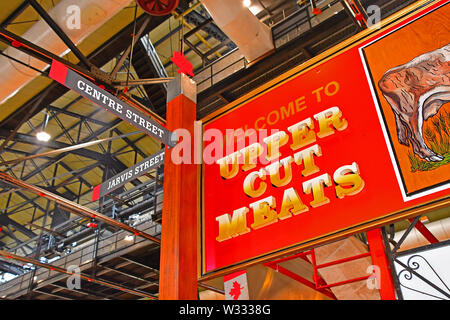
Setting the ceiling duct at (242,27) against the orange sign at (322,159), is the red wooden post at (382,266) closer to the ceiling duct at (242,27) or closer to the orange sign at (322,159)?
the orange sign at (322,159)

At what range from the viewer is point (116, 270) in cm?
1798

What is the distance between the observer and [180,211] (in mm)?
5699

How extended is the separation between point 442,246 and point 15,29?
10.5 meters

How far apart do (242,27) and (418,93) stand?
405 cm

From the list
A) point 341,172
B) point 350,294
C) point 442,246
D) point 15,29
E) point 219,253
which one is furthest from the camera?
point 15,29

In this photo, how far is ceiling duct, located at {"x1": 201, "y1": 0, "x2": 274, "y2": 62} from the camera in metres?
7.59

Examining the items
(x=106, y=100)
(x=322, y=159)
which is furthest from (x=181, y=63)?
(x=322, y=159)

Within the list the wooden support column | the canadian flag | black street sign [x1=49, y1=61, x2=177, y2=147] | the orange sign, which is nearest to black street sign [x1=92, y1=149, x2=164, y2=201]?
the wooden support column

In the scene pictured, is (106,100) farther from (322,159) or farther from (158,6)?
(322,159)

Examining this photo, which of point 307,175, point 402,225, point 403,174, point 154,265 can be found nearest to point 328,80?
point 307,175

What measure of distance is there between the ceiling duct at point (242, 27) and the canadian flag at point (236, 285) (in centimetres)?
472

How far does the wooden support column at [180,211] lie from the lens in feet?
17.1
